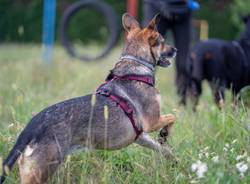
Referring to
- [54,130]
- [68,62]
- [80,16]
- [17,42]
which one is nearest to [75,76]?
[68,62]

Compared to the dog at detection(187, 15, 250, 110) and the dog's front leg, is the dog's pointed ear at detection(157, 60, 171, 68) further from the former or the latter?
the dog at detection(187, 15, 250, 110)

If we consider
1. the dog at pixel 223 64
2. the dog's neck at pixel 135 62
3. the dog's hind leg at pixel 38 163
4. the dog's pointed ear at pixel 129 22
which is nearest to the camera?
the dog's hind leg at pixel 38 163

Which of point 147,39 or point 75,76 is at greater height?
point 147,39

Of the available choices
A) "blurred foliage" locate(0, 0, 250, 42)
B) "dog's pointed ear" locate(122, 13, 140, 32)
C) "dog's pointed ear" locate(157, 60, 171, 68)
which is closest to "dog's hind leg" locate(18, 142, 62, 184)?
"dog's pointed ear" locate(157, 60, 171, 68)

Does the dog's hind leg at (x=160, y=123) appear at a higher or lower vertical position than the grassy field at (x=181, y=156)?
higher

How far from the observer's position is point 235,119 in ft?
15.4

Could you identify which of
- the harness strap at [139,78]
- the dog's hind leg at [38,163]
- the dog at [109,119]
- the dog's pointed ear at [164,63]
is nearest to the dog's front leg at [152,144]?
the dog at [109,119]

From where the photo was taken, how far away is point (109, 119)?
4.00 metres

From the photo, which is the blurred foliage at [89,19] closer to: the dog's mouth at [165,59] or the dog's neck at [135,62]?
the dog's mouth at [165,59]

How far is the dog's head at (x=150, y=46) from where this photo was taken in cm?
450

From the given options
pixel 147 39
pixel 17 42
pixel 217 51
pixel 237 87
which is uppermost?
pixel 147 39

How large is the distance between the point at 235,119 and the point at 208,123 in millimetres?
643

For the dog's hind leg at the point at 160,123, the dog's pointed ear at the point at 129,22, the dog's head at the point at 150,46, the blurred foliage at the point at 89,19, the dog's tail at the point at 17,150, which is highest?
the dog's pointed ear at the point at 129,22

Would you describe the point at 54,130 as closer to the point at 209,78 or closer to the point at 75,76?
the point at 209,78
